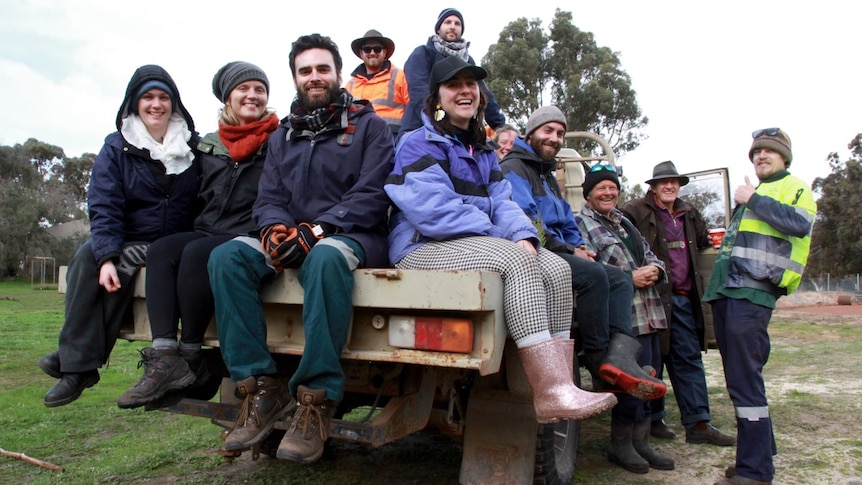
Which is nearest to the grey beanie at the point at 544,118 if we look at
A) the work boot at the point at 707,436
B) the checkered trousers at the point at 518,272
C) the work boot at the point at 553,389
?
the checkered trousers at the point at 518,272

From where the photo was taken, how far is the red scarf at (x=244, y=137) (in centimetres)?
382

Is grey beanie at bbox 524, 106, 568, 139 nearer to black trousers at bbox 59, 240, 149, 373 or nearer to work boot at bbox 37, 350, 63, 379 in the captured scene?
black trousers at bbox 59, 240, 149, 373

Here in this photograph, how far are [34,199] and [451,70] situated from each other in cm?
4256

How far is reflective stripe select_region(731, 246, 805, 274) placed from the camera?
13.5ft

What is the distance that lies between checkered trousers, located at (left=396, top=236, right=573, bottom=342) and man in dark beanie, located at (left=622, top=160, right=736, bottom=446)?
227cm

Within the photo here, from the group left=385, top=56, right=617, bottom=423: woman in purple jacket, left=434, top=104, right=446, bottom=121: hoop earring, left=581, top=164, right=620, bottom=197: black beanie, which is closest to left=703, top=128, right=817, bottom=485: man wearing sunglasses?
left=581, top=164, right=620, bottom=197: black beanie

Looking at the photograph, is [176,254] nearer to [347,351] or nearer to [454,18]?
[347,351]

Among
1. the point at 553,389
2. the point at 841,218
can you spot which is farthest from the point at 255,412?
the point at 841,218

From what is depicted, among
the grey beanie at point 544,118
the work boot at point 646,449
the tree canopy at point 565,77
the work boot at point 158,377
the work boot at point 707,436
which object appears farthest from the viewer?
the tree canopy at point 565,77

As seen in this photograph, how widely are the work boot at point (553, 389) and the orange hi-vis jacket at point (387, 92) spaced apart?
287 centimetres

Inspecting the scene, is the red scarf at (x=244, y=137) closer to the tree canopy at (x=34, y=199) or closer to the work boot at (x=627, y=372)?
the work boot at (x=627, y=372)

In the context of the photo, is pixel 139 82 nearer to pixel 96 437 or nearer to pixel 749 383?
pixel 96 437

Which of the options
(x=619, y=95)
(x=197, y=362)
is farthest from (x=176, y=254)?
(x=619, y=95)

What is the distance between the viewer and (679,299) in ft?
17.6
